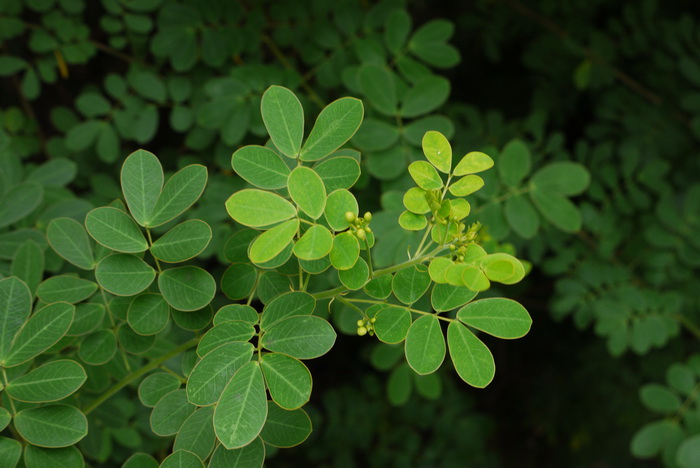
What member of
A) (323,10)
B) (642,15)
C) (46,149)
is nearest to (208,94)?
(323,10)

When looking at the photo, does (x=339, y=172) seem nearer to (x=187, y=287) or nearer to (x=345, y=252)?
(x=345, y=252)

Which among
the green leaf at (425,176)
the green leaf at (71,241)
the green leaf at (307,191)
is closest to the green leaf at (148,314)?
the green leaf at (71,241)

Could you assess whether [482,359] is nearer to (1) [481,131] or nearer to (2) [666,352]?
(1) [481,131]

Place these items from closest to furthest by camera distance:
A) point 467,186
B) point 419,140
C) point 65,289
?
point 467,186 → point 65,289 → point 419,140

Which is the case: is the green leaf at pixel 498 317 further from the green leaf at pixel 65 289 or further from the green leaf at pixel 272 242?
the green leaf at pixel 65 289

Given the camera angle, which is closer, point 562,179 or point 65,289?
point 65,289

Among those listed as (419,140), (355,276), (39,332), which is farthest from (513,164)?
(39,332)
